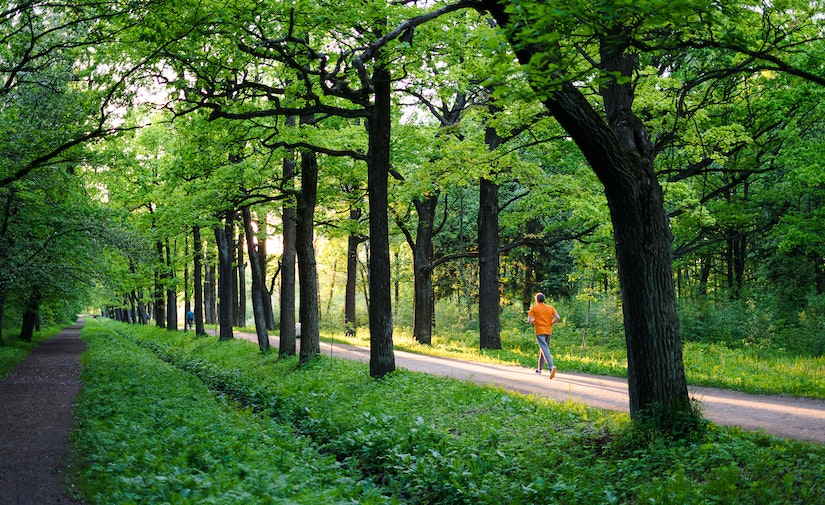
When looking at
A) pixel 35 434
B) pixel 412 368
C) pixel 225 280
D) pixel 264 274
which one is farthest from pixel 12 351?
pixel 412 368

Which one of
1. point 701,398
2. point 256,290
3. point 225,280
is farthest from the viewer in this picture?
point 225,280

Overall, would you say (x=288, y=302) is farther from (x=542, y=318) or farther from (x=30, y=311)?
(x=30, y=311)

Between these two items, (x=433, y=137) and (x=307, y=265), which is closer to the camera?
(x=307, y=265)

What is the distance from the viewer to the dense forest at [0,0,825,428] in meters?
7.32

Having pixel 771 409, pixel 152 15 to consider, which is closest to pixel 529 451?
pixel 771 409

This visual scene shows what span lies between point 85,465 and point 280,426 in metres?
3.27

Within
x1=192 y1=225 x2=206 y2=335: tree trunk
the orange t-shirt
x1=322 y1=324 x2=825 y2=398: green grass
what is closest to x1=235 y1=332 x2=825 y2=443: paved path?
x1=322 y1=324 x2=825 y2=398: green grass

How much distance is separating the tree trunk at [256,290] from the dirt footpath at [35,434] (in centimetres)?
594

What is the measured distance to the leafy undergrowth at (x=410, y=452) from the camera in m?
6.20

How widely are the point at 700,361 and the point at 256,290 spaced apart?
17.5 metres

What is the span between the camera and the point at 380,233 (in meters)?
14.0

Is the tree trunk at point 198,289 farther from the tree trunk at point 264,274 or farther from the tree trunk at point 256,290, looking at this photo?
the tree trunk at point 256,290

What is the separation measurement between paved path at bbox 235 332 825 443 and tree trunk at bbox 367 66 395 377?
2.12 metres

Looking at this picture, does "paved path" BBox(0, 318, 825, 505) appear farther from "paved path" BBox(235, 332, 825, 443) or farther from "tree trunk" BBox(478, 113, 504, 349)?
"tree trunk" BBox(478, 113, 504, 349)
